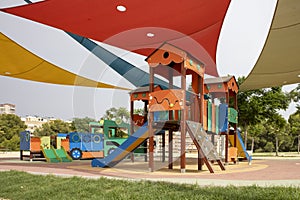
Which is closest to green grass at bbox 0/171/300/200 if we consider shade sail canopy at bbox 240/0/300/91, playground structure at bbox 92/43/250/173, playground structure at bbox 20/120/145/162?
playground structure at bbox 92/43/250/173

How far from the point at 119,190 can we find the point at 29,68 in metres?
Answer: 8.38

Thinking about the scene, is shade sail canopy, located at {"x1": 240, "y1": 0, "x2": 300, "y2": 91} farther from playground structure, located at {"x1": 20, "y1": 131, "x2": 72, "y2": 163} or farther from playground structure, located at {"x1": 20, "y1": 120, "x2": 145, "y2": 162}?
playground structure, located at {"x1": 20, "y1": 131, "x2": 72, "y2": 163}

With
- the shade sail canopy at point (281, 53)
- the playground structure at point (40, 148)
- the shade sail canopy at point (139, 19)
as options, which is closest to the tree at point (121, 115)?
the playground structure at point (40, 148)

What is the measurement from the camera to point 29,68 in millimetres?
11359

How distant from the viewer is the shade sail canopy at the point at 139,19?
612 cm

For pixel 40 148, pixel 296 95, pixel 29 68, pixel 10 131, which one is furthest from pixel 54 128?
pixel 296 95

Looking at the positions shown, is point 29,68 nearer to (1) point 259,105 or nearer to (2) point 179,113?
(2) point 179,113

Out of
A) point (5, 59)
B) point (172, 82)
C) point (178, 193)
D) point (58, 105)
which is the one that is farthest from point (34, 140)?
point (178, 193)

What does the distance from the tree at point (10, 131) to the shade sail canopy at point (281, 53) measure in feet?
65.8

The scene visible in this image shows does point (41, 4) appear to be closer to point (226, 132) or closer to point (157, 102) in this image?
point (157, 102)

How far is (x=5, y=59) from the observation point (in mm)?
10469

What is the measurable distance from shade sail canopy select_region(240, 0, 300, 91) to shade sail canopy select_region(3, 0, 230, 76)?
3.72 feet

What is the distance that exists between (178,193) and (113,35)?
509 centimetres

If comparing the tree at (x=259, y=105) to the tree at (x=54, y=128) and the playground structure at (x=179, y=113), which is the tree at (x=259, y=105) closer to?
the playground structure at (x=179, y=113)
